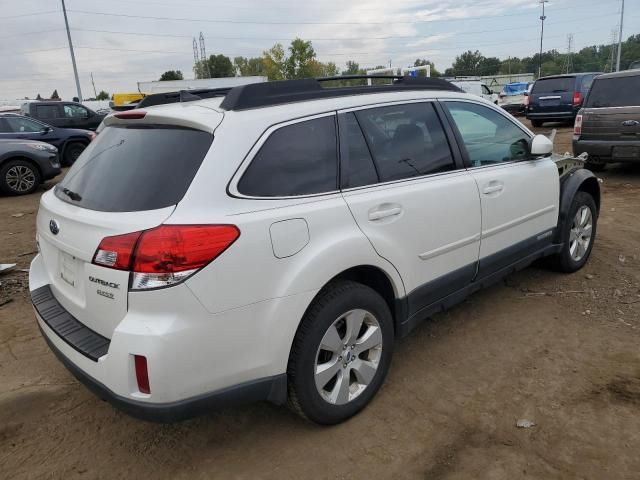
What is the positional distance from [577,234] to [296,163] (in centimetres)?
327

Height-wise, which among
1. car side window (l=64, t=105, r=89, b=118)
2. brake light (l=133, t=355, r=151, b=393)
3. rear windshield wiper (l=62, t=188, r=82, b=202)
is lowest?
brake light (l=133, t=355, r=151, b=393)

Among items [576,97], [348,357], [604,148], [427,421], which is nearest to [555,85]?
[576,97]

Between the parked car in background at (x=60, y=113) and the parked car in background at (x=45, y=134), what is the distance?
3196mm

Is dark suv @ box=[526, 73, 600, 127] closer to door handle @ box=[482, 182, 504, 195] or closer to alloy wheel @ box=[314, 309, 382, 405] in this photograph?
door handle @ box=[482, 182, 504, 195]

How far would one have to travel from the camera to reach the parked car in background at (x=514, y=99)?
25.9 m

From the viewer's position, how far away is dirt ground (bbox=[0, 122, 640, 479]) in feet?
8.10

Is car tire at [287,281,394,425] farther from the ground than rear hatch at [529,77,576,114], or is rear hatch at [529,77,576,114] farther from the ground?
rear hatch at [529,77,576,114]

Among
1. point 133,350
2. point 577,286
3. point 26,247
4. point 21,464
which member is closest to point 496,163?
point 577,286

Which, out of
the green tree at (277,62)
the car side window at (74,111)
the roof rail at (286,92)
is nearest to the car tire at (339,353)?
the roof rail at (286,92)

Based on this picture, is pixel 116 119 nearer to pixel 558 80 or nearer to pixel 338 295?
pixel 338 295

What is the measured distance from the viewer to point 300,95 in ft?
8.82

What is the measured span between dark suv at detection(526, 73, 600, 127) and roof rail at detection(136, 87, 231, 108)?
53.4 ft

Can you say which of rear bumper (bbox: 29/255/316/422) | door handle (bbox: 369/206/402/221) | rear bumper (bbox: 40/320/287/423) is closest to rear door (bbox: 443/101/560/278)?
door handle (bbox: 369/206/402/221)

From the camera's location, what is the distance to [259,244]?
2209 millimetres
